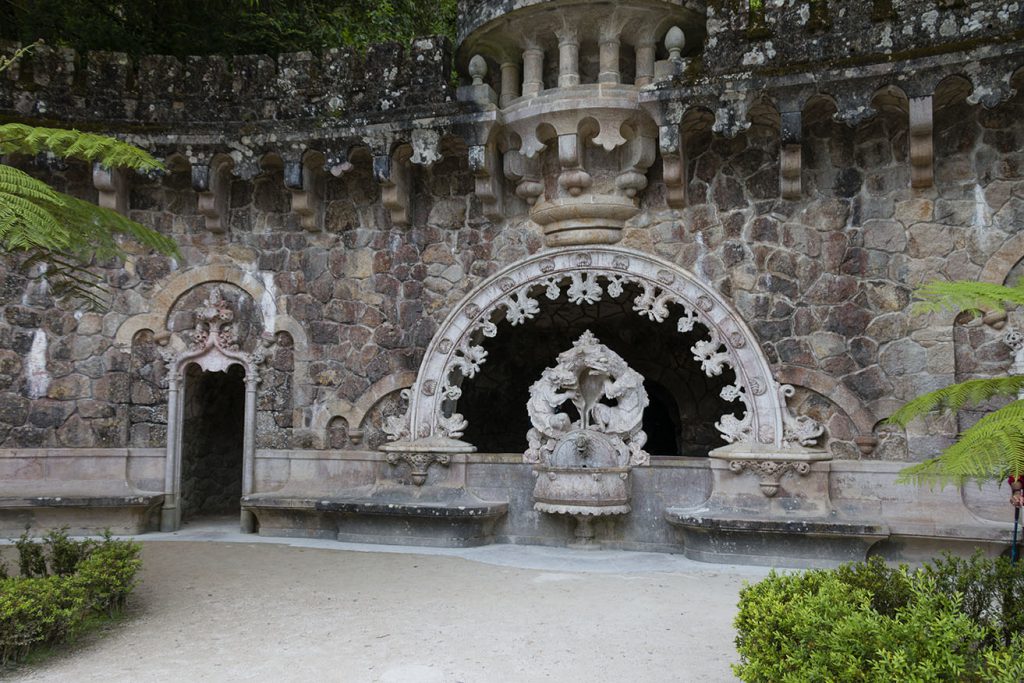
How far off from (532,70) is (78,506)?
590 centimetres

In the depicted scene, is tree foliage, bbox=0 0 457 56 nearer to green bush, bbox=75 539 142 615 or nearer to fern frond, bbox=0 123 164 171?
fern frond, bbox=0 123 164 171

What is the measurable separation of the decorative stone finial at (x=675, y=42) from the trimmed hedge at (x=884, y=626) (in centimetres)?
487

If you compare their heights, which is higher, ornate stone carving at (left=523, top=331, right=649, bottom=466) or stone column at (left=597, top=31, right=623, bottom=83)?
stone column at (left=597, top=31, right=623, bottom=83)

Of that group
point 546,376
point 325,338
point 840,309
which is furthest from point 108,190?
point 840,309

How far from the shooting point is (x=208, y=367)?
8.84 meters

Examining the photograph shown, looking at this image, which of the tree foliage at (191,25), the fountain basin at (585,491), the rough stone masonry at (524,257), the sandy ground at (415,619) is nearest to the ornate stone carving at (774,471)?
the rough stone masonry at (524,257)

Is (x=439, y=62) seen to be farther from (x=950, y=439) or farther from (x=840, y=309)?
(x=950, y=439)

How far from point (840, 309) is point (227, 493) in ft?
22.9

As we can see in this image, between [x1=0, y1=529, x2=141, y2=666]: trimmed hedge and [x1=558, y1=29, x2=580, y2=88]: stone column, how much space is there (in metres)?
5.08

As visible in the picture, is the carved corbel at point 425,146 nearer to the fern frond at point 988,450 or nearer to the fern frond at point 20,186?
the fern frond at point 20,186

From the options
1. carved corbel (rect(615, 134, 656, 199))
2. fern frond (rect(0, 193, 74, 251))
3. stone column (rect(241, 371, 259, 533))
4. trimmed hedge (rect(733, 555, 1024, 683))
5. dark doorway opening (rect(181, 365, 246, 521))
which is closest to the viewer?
trimmed hedge (rect(733, 555, 1024, 683))

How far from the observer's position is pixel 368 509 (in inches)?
304

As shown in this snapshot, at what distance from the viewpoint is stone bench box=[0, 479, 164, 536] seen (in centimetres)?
810

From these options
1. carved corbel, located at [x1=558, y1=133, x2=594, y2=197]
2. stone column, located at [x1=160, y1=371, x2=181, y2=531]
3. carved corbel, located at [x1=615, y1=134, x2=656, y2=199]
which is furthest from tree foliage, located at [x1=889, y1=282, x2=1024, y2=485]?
stone column, located at [x1=160, y1=371, x2=181, y2=531]
